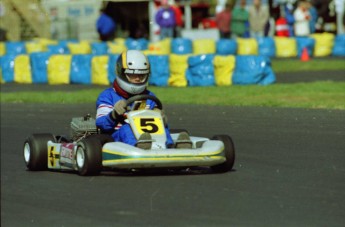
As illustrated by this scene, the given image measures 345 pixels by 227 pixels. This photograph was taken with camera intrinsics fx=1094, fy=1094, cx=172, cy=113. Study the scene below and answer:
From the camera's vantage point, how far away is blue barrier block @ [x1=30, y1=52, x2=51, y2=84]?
23.0m

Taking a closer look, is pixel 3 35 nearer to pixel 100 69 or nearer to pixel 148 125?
pixel 100 69

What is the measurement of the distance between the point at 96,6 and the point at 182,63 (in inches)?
564

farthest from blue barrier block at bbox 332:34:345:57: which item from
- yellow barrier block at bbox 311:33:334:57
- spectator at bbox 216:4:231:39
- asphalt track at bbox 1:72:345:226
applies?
asphalt track at bbox 1:72:345:226

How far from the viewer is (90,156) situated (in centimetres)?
864

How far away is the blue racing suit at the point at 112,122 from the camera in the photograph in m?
8.91

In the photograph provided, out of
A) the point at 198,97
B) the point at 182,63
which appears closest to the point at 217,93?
the point at 198,97

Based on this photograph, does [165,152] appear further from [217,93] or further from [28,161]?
[217,93]

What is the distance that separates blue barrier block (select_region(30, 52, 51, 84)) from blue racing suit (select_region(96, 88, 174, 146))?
13.8 meters

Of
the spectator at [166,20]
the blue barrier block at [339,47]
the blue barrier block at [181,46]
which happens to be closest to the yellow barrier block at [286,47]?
the blue barrier block at [339,47]

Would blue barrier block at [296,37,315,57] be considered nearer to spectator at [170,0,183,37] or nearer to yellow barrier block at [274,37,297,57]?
yellow barrier block at [274,37,297,57]

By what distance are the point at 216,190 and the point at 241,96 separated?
939 centimetres

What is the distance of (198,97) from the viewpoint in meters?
17.6

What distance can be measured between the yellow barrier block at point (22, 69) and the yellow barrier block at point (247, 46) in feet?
19.0

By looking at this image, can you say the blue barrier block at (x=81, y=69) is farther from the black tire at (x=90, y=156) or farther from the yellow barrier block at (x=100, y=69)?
the black tire at (x=90, y=156)
